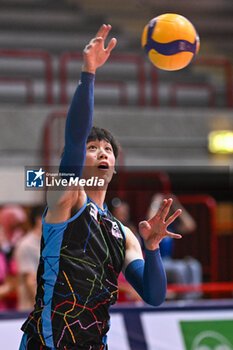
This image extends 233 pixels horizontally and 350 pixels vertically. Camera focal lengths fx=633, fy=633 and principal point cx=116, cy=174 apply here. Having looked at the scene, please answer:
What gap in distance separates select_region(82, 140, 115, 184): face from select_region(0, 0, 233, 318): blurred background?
332cm

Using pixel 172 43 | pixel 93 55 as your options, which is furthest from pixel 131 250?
pixel 172 43

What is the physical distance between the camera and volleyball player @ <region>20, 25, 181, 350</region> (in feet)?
9.20

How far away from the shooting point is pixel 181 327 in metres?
5.77

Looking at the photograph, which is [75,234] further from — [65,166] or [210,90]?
[210,90]

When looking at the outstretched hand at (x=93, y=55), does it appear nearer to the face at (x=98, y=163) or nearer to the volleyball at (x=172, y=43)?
the face at (x=98, y=163)

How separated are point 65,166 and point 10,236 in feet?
16.3

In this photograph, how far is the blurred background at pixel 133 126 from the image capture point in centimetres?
874

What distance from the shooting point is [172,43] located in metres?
3.88

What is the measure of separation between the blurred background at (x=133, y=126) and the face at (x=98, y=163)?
3.32 meters

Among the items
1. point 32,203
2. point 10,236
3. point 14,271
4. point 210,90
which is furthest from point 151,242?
point 210,90

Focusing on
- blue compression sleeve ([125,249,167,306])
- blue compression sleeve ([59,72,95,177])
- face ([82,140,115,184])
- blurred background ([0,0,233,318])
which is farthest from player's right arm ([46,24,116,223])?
blurred background ([0,0,233,318])

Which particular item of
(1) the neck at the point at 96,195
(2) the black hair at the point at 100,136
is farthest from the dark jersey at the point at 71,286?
(2) the black hair at the point at 100,136

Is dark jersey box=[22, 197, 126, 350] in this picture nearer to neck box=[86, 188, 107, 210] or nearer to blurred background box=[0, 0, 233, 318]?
neck box=[86, 188, 107, 210]

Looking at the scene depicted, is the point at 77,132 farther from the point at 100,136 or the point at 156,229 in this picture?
the point at 156,229
